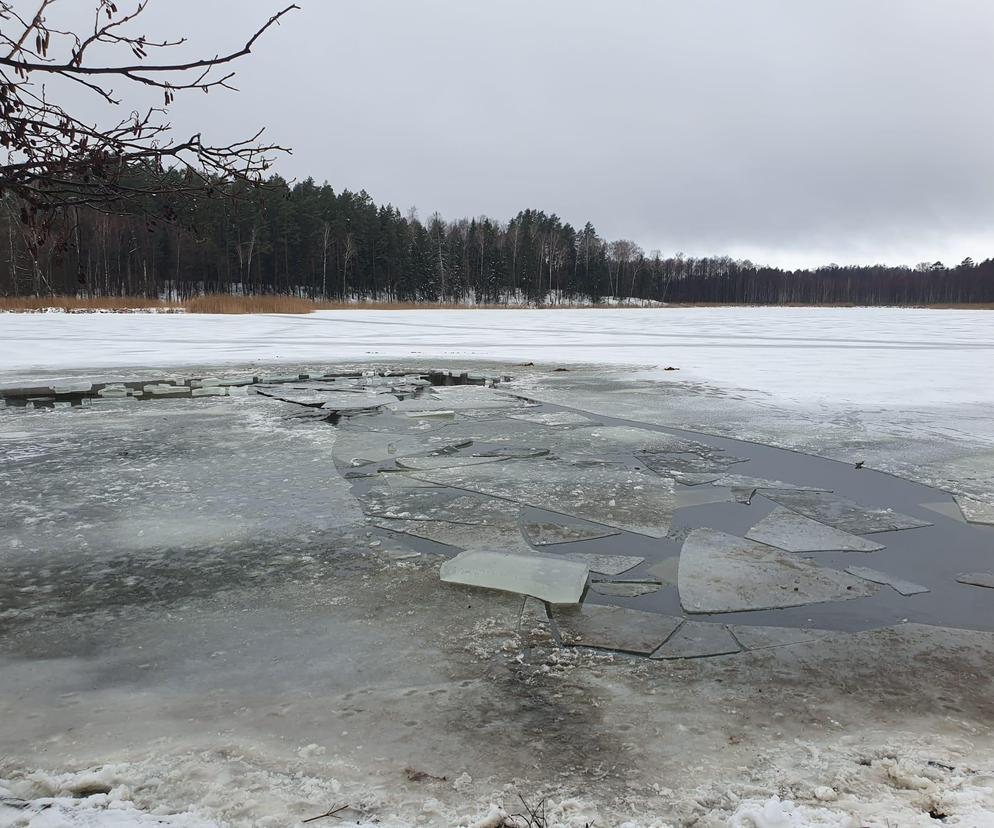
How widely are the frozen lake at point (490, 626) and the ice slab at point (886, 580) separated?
0.06 feet

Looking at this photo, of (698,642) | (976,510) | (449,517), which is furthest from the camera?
(976,510)

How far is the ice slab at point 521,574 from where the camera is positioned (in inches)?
108

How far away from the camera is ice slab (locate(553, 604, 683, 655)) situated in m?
2.36

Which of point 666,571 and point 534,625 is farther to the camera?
point 666,571

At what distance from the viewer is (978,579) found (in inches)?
116

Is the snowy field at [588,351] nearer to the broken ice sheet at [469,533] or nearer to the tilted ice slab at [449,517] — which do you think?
the tilted ice slab at [449,517]

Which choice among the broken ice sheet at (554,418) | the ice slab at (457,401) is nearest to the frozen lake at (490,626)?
the broken ice sheet at (554,418)

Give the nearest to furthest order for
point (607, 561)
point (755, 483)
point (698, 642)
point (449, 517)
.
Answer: point (698, 642), point (607, 561), point (449, 517), point (755, 483)

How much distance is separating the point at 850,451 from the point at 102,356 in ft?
41.3

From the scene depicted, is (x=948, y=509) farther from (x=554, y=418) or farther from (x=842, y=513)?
(x=554, y=418)

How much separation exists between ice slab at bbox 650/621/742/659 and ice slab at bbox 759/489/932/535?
1.50 m

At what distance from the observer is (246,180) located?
5.29ft

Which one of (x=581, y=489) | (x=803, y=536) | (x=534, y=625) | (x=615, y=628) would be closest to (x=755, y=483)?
(x=803, y=536)

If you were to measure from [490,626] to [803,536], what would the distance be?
1.87m
